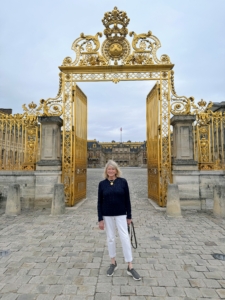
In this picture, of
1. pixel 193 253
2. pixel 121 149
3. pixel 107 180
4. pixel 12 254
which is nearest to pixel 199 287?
pixel 193 253

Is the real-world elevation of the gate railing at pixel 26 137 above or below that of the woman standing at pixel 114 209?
above

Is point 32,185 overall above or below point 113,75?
below

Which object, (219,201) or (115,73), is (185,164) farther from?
(115,73)

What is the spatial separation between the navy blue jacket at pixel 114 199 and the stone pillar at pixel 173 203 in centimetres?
411

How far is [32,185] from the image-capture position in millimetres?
8570

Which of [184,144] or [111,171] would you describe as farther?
[184,144]

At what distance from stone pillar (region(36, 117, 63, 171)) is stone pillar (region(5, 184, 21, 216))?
4.05ft

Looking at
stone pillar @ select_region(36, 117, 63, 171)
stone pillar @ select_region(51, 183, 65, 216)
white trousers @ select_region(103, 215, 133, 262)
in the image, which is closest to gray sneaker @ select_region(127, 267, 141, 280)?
white trousers @ select_region(103, 215, 133, 262)

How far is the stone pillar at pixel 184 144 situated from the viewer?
839 centimetres

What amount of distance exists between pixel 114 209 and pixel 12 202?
17.6 feet

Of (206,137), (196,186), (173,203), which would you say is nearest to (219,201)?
(196,186)

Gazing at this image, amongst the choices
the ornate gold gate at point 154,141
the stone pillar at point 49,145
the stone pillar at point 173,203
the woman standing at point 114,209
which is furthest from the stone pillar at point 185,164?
the woman standing at point 114,209

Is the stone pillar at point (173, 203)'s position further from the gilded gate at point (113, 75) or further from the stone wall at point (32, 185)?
the stone wall at point (32, 185)

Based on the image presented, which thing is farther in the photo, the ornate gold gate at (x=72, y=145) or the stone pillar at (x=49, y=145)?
the ornate gold gate at (x=72, y=145)
